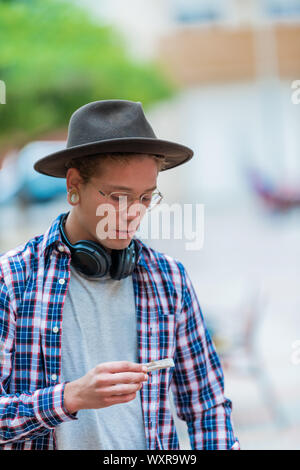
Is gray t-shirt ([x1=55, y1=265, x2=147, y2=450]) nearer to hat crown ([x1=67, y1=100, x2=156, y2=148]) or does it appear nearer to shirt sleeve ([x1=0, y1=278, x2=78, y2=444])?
shirt sleeve ([x1=0, y1=278, x2=78, y2=444])

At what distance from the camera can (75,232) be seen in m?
1.52

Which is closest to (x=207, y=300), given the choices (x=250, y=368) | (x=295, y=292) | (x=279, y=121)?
(x=295, y=292)

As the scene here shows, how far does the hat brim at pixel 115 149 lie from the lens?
1.40m

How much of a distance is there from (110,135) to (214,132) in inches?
615

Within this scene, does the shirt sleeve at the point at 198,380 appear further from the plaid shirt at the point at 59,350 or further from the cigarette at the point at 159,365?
the cigarette at the point at 159,365

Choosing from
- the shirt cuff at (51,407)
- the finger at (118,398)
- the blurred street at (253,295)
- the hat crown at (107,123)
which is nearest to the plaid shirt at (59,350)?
the shirt cuff at (51,407)

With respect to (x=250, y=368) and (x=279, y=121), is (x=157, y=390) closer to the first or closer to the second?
(x=250, y=368)

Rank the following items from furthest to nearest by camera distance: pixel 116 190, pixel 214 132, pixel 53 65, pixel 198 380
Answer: pixel 214 132
pixel 53 65
pixel 198 380
pixel 116 190

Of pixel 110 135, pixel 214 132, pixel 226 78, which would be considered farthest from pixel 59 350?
pixel 226 78

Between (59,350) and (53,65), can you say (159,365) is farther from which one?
(53,65)

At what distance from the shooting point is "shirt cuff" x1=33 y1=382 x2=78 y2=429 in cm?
131

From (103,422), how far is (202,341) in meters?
0.28

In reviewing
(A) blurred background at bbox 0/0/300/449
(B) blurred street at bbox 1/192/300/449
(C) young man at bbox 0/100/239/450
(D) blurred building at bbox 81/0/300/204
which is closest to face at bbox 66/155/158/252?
(C) young man at bbox 0/100/239/450

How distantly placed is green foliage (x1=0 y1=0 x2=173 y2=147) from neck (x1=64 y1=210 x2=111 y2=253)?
6.16m
